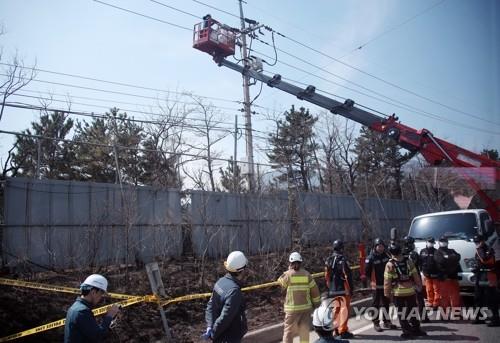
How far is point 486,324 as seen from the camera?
7.60 metres

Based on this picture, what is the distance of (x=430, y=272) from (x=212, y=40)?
13459mm

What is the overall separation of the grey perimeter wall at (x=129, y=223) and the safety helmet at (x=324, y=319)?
720 cm

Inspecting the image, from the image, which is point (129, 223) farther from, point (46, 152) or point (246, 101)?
point (246, 101)

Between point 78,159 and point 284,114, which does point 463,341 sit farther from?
point 284,114

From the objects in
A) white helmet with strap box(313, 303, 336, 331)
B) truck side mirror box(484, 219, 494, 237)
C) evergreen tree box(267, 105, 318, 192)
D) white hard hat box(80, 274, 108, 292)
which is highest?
evergreen tree box(267, 105, 318, 192)

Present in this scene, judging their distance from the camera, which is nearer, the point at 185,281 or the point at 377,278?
the point at 377,278

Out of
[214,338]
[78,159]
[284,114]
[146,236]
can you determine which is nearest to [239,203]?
[146,236]

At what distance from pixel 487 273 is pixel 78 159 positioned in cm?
1557

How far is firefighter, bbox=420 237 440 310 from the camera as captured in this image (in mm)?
8852

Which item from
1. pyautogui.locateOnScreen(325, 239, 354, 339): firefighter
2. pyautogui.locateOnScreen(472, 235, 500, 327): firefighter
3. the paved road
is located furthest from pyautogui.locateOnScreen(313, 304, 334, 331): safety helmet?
pyautogui.locateOnScreen(472, 235, 500, 327): firefighter

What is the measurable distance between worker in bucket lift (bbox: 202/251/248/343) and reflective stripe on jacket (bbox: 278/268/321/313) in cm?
178

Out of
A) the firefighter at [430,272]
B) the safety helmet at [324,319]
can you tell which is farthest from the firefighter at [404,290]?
the safety helmet at [324,319]

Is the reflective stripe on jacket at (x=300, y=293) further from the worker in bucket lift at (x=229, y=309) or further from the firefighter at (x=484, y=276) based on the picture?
the firefighter at (x=484, y=276)

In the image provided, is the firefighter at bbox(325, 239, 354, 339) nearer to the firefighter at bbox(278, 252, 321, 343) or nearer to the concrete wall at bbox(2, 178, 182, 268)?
the firefighter at bbox(278, 252, 321, 343)
